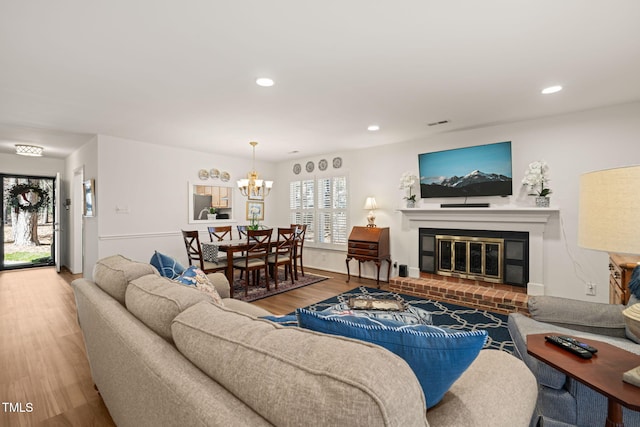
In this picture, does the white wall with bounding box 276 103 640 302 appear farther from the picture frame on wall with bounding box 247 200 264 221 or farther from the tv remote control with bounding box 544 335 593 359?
the picture frame on wall with bounding box 247 200 264 221

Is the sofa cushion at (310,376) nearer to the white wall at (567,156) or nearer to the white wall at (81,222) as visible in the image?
the white wall at (567,156)

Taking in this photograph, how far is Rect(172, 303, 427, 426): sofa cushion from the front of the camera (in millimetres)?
579

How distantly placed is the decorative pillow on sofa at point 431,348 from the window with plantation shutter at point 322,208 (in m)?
4.99

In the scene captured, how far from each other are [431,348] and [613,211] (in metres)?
0.82

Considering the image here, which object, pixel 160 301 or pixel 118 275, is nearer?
pixel 160 301

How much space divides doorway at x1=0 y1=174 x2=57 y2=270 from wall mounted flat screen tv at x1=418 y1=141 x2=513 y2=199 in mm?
7516

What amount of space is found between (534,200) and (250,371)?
4387mm

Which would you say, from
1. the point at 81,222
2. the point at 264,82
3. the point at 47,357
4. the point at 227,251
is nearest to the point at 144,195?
the point at 227,251

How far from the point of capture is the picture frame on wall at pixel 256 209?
6656 mm

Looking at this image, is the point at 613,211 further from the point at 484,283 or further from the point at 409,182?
the point at 409,182

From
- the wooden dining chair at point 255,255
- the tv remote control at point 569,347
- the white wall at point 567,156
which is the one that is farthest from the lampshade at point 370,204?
the tv remote control at point 569,347

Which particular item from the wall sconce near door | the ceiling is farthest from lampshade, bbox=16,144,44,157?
the wall sconce near door

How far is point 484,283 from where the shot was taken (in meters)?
4.22

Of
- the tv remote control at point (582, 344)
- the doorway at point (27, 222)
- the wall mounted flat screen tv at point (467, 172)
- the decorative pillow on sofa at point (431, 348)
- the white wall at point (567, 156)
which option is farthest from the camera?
the doorway at point (27, 222)
